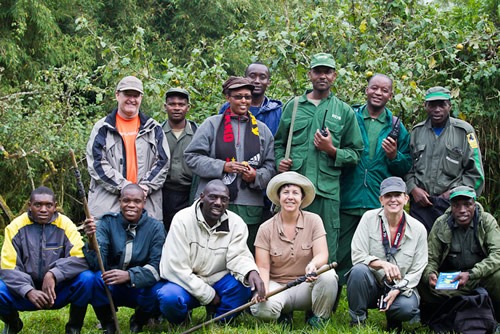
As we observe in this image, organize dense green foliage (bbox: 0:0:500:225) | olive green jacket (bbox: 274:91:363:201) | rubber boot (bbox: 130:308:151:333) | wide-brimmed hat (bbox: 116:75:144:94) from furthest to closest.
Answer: dense green foliage (bbox: 0:0:500:225)
wide-brimmed hat (bbox: 116:75:144:94)
olive green jacket (bbox: 274:91:363:201)
rubber boot (bbox: 130:308:151:333)

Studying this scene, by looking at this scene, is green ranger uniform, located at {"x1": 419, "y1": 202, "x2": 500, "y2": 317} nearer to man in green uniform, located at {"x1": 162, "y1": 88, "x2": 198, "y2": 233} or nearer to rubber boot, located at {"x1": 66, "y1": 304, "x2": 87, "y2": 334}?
man in green uniform, located at {"x1": 162, "y1": 88, "x2": 198, "y2": 233}

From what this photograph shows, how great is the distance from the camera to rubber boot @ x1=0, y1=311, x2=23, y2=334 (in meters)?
6.30

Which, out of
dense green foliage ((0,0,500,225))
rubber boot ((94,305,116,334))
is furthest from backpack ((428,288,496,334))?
rubber boot ((94,305,116,334))

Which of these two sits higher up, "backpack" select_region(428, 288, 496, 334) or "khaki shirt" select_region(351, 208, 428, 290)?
"khaki shirt" select_region(351, 208, 428, 290)

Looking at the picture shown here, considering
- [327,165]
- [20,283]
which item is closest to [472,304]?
[327,165]

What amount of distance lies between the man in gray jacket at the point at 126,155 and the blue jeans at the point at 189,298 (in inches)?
37.1

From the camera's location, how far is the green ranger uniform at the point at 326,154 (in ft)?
22.6

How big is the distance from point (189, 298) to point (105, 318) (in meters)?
0.83

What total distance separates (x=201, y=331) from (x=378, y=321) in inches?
68.7

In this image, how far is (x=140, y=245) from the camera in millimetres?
6555

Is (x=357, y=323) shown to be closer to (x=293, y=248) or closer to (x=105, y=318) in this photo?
(x=293, y=248)

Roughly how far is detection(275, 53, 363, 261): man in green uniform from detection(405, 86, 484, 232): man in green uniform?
591mm

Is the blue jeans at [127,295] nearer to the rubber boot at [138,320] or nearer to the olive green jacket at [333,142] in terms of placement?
the rubber boot at [138,320]

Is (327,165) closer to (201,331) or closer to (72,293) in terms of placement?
(201,331)
